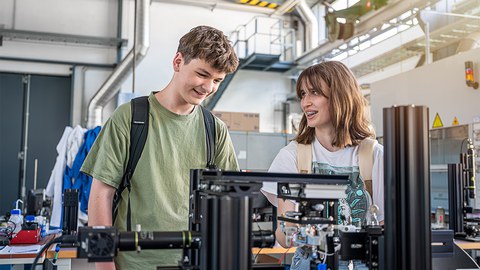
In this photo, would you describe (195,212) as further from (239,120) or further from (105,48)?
(105,48)

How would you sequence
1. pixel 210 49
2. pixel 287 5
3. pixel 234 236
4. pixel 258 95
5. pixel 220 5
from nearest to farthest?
1. pixel 234 236
2. pixel 210 49
3. pixel 287 5
4. pixel 220 5
5. pixel 258 95

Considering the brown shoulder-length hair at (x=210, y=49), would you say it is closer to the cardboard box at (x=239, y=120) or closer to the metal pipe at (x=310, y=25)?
the cardboard box at (x=239, y=120)

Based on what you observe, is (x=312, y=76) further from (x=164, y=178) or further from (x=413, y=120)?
(x=413, y=120)

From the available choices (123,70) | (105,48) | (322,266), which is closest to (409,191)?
(322,266)

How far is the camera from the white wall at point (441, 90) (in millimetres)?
3084

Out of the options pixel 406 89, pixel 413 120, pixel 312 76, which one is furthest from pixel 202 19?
pixel 413 120

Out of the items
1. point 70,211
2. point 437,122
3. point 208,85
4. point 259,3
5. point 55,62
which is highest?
point 259,3

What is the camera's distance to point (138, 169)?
120cm

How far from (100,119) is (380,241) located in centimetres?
708

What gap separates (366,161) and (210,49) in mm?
489

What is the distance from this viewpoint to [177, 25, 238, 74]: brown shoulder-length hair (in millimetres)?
1137

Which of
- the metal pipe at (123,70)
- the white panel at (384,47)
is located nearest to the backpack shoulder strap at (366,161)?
the white panel at (384,47)

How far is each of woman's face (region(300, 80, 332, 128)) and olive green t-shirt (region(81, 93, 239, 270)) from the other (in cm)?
31

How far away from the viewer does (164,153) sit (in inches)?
48.5
